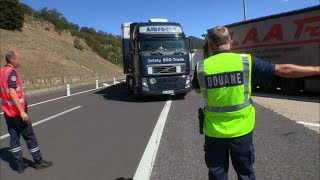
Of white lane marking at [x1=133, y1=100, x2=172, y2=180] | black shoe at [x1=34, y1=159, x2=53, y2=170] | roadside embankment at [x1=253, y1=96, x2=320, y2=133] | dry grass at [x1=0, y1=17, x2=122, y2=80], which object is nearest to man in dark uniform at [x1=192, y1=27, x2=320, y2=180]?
white lane marking at [x1=133, y1=100, x2=172, y2=180]

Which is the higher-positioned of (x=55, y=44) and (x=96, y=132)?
(x=55, y=44)

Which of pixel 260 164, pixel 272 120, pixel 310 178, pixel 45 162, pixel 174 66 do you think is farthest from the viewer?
pixel 174 66

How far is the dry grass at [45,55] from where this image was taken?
43.6 m

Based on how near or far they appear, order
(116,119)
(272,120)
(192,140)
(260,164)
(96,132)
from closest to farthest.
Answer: (260,164), (192,140), (96,132), (272,120), (116,119)

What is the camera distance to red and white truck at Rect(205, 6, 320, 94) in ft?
51.8

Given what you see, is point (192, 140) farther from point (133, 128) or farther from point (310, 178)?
point (310, 178)

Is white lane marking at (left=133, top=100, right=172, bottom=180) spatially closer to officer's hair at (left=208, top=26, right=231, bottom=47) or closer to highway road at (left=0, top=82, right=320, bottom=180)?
highway road at (left=0, top=82, right=320, bottom=180)

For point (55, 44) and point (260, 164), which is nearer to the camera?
point (260, 164)

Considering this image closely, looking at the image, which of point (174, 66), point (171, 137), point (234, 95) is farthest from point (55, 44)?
point (234, 95)

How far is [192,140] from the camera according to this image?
320 inches

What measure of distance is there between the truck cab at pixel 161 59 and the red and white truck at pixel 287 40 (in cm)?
417

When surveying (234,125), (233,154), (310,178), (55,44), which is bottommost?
(310,178)

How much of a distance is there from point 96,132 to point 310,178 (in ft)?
18.4

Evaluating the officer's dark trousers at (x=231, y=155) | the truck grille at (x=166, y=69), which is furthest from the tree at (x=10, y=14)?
the officer's dark trousers at (x=231, y=155)
